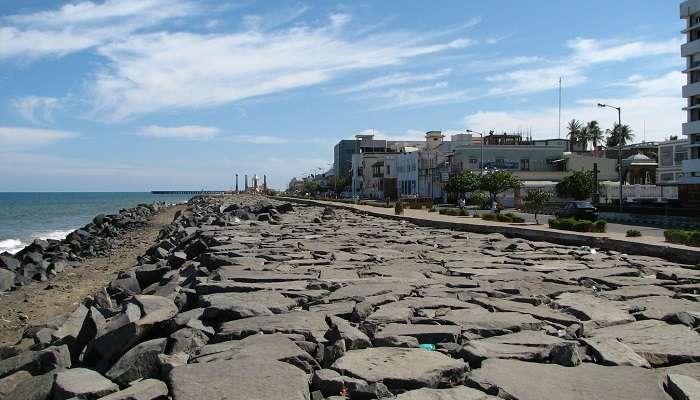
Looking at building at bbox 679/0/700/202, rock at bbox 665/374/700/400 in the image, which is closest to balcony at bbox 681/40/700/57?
building at bbox 679/0/700/202

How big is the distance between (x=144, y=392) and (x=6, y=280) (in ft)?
44.0

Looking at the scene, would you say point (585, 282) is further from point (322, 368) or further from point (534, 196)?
point (534, 196)

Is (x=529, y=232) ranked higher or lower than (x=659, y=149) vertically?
lower

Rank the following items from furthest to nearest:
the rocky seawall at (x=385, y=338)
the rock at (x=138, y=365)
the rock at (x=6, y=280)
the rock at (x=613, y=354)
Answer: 1. the rock at (x=6, y=280)
2. the rock at (x=138, y=365)
3. the rock at (x=613, y=354)
4. the rocky seawall at (x=385, y=338)

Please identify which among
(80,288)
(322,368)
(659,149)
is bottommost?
(80,288)

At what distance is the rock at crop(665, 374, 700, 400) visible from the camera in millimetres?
3891

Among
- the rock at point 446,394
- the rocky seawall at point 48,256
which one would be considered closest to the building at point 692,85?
the rocky seawall at point 48,256

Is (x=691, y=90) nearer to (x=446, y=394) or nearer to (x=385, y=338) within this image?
(x=385, y=338)

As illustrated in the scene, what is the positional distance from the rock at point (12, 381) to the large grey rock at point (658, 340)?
4799mm

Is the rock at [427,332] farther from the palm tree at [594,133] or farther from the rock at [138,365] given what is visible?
the palm tree at [594,133]

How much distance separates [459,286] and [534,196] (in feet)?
67.3

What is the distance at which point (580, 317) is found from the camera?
6051 mm

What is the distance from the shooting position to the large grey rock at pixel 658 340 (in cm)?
472

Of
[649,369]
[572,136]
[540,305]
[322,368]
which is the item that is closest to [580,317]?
[540,305]
